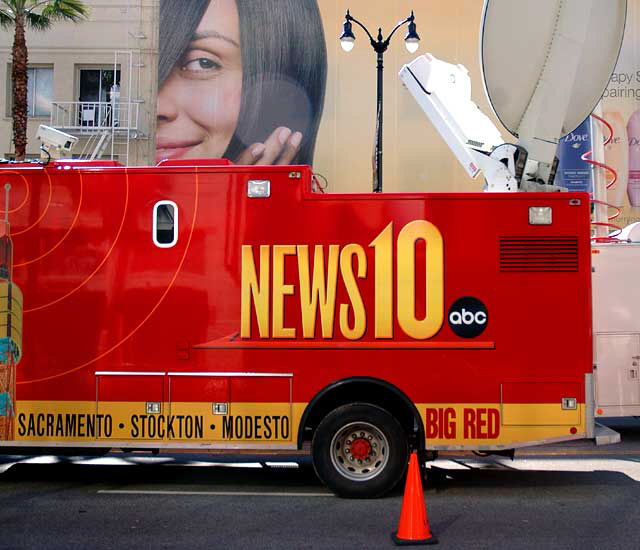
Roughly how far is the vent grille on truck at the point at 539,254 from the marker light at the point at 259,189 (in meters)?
2.38

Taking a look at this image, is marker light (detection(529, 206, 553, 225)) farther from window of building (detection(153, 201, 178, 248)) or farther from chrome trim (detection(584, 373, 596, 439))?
window of building (detection(153, 201, 178, 248))

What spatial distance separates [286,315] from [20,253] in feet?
9.23

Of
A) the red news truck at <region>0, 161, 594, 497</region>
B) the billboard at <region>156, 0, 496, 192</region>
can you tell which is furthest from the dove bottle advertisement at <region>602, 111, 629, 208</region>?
the red news truck at <region>0, 161, 594, 497</region>

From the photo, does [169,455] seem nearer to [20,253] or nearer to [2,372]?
[2,372]

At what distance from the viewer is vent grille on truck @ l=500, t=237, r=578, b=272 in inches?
284

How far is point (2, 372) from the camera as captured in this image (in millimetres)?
7457

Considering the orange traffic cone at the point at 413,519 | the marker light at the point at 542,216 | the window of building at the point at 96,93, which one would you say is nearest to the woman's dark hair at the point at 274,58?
the window of building at the point at 96,93

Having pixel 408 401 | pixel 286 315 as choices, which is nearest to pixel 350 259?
pixel 286 315

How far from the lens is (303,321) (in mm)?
7270

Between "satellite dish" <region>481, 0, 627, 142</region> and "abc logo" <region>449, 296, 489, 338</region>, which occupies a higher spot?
"satellite dish" <region>481, 0, 627, 142</region>

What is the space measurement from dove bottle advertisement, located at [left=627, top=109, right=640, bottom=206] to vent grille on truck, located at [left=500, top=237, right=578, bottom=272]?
776 inches

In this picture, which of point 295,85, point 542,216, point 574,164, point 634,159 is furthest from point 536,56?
point 634,159

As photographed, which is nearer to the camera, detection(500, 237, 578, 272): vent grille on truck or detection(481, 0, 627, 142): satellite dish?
detection(500, 237, 578, 272): vent grille on truck

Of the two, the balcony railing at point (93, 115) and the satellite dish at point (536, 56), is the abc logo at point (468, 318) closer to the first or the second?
the satellite dish at point (536, 56)
